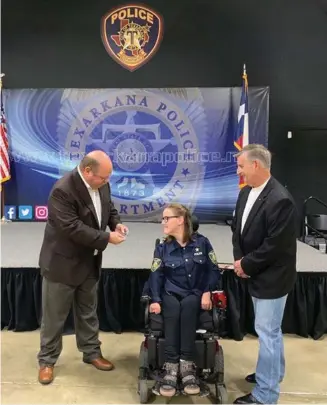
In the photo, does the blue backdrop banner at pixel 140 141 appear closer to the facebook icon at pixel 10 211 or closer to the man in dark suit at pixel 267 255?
the facebook icon at pixel 10 211

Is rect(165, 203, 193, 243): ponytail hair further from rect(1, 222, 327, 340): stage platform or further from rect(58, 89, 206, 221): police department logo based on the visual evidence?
rect(58, 89, 206, 221): police department logo

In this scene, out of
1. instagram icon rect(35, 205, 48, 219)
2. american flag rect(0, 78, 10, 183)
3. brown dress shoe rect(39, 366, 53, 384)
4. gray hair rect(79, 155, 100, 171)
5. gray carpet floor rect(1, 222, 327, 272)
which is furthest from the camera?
instagram icon rect(35, 205, 48, 219)

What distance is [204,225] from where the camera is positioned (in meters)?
5.24

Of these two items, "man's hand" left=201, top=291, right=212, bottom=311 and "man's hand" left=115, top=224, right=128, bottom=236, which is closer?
"man's hand" left=201, top=291, right=212, bottom=311

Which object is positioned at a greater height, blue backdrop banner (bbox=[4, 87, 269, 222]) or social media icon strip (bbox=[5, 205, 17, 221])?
blue backdrop banner (bbox=[4, 87, 269, 222])

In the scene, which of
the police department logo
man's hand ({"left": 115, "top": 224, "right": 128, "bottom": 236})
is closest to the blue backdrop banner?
the police department logo

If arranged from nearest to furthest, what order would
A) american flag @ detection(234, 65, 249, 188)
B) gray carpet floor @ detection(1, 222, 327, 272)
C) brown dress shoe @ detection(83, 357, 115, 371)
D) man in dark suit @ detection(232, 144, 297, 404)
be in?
1. man in dark suit @ detection(232, 144, 297, 404)
2. brown dress shoe @ detection(83, 357, 115, 371)
3. gray carpet floor @ detection(1, 222, 327, 272)
4. american flag @ detection(234, 65, 249, 188)

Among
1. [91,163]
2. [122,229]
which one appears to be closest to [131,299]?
[122,229]

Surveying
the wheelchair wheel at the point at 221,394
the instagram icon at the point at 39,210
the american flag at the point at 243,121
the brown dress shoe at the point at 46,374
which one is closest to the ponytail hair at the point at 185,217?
the wheelchair wheel at the point at 221,394

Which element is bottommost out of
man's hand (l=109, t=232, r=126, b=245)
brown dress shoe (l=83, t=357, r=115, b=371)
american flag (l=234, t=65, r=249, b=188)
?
brown dress shoe (l=83, t=357, r=115, b=371)

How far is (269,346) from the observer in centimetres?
205

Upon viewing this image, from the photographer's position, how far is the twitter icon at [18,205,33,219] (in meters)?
5.38

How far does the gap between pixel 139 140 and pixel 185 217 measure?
10.1 feet

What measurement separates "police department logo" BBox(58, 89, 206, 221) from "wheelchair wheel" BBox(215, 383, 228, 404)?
321 cm
